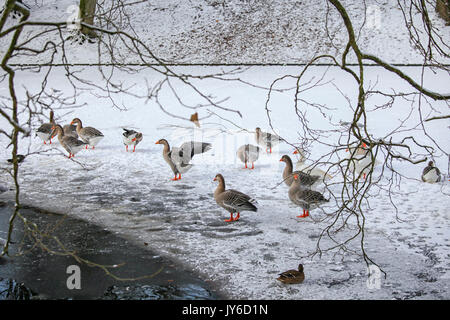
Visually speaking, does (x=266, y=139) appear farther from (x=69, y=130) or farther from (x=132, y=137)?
(x=69, y=130)

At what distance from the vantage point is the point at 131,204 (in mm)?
8500

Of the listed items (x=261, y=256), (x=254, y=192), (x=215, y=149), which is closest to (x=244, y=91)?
(x=215, y=149)

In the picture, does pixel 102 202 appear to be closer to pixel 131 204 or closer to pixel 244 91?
pixel 131 204

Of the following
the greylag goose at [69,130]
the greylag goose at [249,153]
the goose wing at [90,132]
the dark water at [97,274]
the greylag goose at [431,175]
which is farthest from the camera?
the greylag goose at [69,130]

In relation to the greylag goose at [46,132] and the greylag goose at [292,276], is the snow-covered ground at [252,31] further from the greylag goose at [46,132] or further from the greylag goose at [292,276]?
the greylag goose at [292,276]

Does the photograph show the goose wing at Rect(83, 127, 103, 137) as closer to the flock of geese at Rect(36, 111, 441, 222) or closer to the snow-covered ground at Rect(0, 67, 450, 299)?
the flock of geese at Rect(36, 111, 441, 222)

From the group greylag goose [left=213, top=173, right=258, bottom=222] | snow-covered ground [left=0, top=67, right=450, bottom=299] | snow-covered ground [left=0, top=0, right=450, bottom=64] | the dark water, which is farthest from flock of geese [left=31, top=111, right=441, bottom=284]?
snow-covered ground [left=0, top=0, right=450, bottom=64]

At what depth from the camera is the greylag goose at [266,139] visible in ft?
37.1

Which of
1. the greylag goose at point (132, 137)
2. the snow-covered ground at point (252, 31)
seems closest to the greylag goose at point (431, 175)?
the greylag goose at point (132, 137)

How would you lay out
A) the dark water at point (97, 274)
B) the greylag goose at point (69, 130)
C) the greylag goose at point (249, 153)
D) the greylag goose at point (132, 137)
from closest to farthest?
1. the dark water at point (97, 274)
2. the greylag goose at point (249, 153)
3. the greylag goose at point (132, 137)
4. the greylag goose at point (69, 130)

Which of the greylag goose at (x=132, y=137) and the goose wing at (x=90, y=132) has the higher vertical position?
the goose wing at (x=90, y=132)

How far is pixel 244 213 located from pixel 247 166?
2.73 meters

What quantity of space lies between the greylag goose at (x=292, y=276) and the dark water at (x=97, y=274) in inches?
29.1
